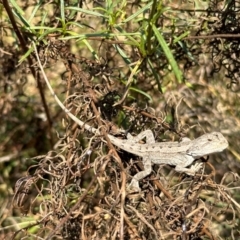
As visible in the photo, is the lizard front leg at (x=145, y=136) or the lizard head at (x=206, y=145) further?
the lizard head at (x=206, y=145)

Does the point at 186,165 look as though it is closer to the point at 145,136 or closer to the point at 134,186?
the point at 145,136

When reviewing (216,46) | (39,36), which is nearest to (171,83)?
(216,46)

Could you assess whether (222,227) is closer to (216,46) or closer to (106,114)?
(216,46)

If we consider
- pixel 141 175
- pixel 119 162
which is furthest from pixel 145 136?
pixel 119 162

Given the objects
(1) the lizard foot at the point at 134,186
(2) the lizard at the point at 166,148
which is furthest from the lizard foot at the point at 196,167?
(1) the lizard foot at the point at 134,186

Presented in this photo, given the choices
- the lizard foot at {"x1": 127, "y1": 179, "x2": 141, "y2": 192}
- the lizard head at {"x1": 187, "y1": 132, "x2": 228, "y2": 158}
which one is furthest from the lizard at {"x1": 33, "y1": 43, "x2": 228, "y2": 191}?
the lizard foot at {"x1": 127, "y1": 179, "x2": 141, "y2": 192}

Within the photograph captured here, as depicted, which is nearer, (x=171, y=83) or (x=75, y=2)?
(x=75, y=2)

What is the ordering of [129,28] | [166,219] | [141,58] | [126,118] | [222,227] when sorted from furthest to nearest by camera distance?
[222,227] → [129,28] → [126,118] → [141,58] → [166,219]

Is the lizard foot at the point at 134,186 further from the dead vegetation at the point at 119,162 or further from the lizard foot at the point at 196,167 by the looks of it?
the lizard foot at the point at 196,167
